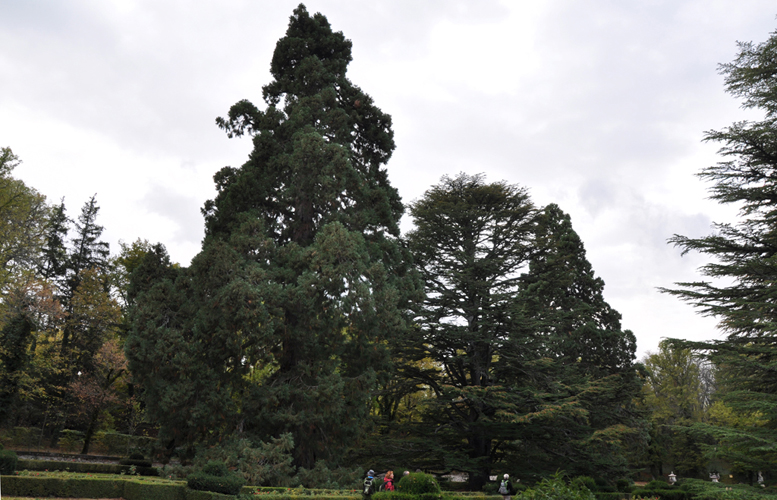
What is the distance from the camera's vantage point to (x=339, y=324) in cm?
1614

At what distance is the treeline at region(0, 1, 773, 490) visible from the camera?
52.2 ft

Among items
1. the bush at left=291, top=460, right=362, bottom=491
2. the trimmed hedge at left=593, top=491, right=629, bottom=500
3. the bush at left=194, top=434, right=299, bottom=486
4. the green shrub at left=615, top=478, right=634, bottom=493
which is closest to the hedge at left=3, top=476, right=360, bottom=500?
the bush at left=194, top=434, right=299, bottom=486

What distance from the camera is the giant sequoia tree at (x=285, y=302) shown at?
1570 cm

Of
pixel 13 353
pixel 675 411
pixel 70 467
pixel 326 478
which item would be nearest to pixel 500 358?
pixel 326 478

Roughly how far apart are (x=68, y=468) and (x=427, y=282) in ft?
52.2

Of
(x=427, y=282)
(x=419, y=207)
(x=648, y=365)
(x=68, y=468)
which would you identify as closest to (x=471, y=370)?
(x=427, y=282)

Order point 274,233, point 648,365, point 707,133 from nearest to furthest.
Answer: point 707,133, point 274,233, point 648,365

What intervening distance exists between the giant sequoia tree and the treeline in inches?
2.7

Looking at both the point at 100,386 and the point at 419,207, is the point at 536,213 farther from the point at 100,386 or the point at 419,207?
the point at 100,386

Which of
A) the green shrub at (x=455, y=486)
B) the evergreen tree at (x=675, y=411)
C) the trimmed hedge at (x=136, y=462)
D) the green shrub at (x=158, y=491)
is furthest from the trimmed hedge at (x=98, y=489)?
the evergreen tree at (x=675, y=411)

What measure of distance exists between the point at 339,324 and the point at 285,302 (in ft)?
6.31

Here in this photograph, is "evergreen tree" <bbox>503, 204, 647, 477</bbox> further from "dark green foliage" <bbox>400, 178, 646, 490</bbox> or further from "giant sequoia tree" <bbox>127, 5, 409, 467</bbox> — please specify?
"giant sequoia tree" <bbox>127, 5, 409, 467</bbox>

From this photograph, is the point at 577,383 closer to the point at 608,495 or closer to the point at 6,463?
the point at 608,495

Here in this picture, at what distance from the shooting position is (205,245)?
18.8 meters
